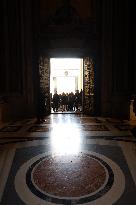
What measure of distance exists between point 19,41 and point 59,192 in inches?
286

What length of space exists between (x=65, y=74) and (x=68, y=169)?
55.3 feet

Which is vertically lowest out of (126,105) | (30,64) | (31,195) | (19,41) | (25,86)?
(31,195)

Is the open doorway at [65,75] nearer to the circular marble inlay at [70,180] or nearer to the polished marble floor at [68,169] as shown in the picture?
the polished marble floor at [68,169]

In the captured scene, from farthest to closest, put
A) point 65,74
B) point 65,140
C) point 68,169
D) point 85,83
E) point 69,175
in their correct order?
1. point 65,74
2. point 85,83
3. point 65,140
4. point 68,169
5. point 69,175

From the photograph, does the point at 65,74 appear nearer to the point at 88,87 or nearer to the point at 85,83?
the point at 85,83

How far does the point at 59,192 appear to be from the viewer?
3148 mm

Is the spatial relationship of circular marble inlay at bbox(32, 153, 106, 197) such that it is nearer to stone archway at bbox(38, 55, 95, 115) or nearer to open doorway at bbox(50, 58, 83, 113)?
stone archway at bbox(38, 55, 95, 115)

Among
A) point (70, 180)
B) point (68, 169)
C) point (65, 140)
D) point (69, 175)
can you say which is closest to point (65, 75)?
point (65, 140)

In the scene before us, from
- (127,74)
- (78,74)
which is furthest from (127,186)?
(78,74)

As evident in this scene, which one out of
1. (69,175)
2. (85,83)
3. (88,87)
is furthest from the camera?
(85,83)

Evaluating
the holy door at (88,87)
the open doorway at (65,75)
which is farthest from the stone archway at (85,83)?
the open doorway at (65,75)

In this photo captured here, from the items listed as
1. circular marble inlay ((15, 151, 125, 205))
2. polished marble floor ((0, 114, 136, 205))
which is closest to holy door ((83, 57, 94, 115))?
polished marble floor ((0, 114, 136, 205))

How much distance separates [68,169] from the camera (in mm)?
3768

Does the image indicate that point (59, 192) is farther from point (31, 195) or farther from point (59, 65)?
point (59, 65)
